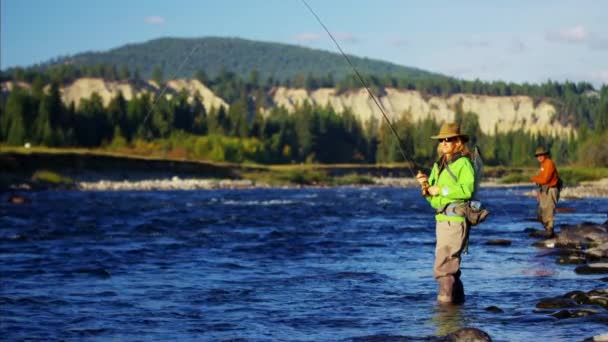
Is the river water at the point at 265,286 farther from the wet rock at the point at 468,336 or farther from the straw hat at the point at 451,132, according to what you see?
the straw hat at the point at 451,132

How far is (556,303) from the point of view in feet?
33.8

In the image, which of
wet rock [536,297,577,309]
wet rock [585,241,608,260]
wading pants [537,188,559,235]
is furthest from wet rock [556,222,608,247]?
wet rock [536,297,577,309]

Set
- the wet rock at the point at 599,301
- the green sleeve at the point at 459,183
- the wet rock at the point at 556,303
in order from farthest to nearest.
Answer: the wet rock at the point at 556,303 < the wet rock at the point at 599,301 < the green sleeve at the point at 459,183

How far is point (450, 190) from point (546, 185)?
871cm

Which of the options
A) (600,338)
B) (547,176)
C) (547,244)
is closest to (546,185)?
(547,176)

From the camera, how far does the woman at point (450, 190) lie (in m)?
9.58

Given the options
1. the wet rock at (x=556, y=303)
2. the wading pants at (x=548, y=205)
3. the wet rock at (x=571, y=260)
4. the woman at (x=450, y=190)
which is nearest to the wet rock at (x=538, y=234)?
the wading pants at (x=548, y=205)

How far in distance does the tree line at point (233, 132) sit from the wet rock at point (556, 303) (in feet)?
220

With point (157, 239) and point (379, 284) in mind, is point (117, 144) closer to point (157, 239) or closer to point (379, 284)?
point (157, 239)

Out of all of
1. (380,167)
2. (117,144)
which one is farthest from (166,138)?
(380,167)

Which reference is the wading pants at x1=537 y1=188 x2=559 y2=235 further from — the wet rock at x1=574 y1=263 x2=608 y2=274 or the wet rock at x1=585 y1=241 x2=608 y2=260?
the wet rock at x1=574 y1=263 x2=608 y2=274

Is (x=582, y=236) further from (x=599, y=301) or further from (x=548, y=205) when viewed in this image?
(x=599, y=301)

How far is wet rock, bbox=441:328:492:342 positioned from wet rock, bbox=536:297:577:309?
235 cm

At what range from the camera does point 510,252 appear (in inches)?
675
